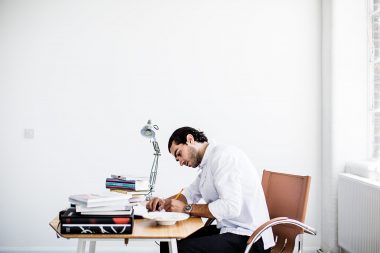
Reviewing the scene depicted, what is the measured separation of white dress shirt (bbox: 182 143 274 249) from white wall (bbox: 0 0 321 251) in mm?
1487

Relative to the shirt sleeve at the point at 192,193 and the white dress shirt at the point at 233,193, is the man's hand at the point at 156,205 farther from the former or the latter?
the shirt sleeve at the point at 192,193

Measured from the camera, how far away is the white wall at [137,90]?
377 centimetres

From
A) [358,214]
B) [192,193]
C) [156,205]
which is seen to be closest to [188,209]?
[156,205]

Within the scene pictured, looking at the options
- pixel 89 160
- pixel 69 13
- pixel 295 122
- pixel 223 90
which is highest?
pixel 69 13

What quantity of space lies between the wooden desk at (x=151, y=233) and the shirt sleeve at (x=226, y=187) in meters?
0.12

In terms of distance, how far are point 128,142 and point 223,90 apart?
97 cm

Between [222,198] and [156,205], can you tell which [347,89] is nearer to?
[222,198]

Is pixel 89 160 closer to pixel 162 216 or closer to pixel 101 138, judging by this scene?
pixel 101 138

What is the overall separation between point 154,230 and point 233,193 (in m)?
0.46

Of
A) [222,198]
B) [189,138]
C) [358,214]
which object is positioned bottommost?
[358,214]

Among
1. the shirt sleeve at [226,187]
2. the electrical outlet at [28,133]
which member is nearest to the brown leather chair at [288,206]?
the shirt sleeve at [226,187]

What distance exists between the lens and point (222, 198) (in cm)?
216

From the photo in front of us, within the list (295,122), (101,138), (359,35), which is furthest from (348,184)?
(101,138)

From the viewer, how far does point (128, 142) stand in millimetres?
3807
